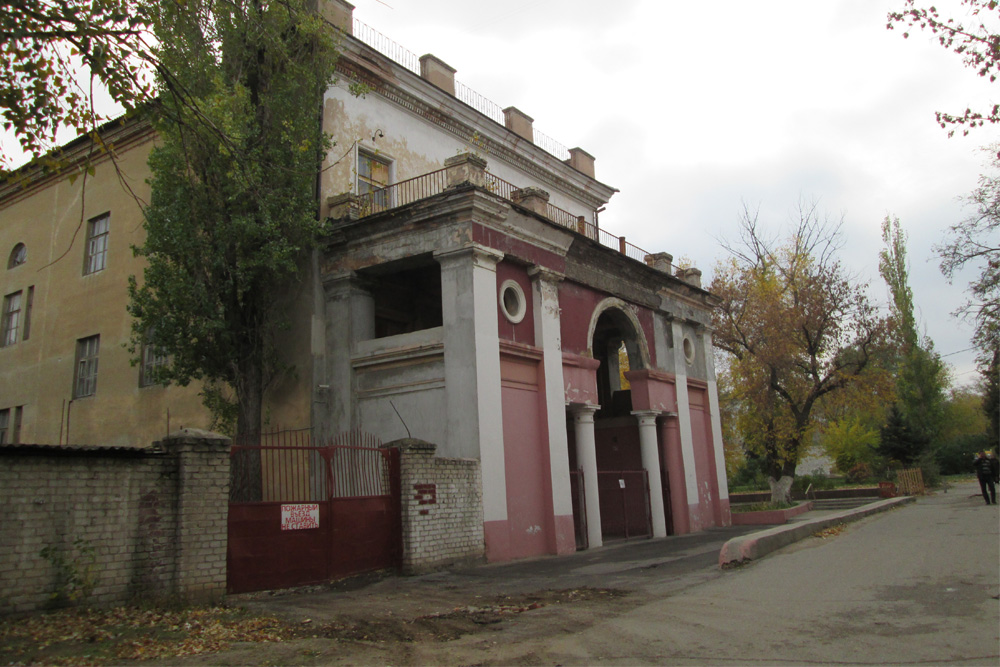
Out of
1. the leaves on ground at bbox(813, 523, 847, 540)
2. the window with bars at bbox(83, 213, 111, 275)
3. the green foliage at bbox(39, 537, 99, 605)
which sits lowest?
the leaves on ground at bbox(813, 523, 847, 540)

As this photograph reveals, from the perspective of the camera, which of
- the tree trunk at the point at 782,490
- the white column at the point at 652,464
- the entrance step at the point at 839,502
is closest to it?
the white column at the point at 652,464

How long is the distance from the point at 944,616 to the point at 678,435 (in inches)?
570

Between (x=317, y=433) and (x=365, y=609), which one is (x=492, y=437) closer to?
(x=317, y=433)

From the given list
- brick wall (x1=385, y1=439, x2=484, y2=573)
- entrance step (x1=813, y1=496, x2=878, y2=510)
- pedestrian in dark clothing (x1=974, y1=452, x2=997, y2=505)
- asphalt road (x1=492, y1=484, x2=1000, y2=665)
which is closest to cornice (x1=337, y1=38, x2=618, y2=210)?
brick wall (x1=385, y1=439, x2=484, y2=573)

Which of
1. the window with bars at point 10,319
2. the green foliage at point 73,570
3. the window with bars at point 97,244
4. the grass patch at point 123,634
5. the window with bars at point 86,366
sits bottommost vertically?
the grass patch at point 123,634

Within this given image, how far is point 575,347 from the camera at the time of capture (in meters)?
17.4

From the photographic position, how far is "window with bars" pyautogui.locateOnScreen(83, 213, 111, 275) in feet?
65.1

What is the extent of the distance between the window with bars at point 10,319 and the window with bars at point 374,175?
1242cm

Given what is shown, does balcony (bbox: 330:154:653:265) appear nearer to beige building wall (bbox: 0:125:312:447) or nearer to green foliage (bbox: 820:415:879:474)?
beige building wall (bbox: 0:125:312:447)

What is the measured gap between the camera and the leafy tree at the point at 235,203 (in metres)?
14.2

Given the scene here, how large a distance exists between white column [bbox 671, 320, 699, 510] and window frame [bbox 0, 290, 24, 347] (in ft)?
64.0

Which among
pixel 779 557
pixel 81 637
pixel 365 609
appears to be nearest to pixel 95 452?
pixel 81 637

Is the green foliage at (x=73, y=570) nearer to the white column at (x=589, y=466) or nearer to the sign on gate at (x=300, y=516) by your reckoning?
the sign on gate at (x=300, y=516)

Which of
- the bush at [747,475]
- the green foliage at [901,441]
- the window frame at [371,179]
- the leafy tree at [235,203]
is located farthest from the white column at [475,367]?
the bush at [747,475]
